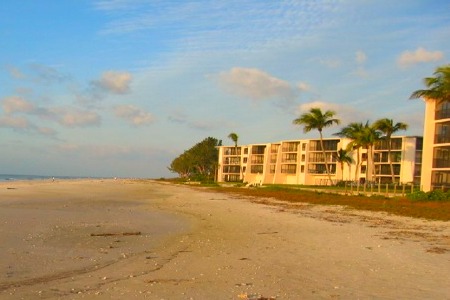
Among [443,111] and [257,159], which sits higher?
[443,111]

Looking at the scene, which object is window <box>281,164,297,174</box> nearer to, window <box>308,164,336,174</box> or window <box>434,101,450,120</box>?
window <box>308,164,336,174</box>

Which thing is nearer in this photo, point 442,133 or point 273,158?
point 442,133

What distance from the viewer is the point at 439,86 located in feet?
143

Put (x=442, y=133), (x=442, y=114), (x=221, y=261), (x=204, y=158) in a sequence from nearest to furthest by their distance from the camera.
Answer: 1. (x=221, y=261)
2. (x=442, y=114)
3. (x=442, y=133)
4. (x=204, y=158)

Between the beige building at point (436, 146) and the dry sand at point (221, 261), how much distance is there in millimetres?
34986

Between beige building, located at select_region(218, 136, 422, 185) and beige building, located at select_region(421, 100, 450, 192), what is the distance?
16.8 metres

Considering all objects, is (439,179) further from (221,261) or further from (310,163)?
(310,163)

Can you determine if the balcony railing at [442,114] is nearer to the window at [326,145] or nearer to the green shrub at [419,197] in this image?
the green shrub at [419,197]

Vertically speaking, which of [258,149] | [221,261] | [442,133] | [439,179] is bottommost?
[221,261]

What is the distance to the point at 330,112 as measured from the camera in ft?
217

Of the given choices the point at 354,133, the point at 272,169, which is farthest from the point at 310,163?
the point at 354,133

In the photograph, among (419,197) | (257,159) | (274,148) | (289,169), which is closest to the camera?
(419,197)

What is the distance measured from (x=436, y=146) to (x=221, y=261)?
46.7 m

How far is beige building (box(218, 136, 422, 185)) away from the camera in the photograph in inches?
3383
